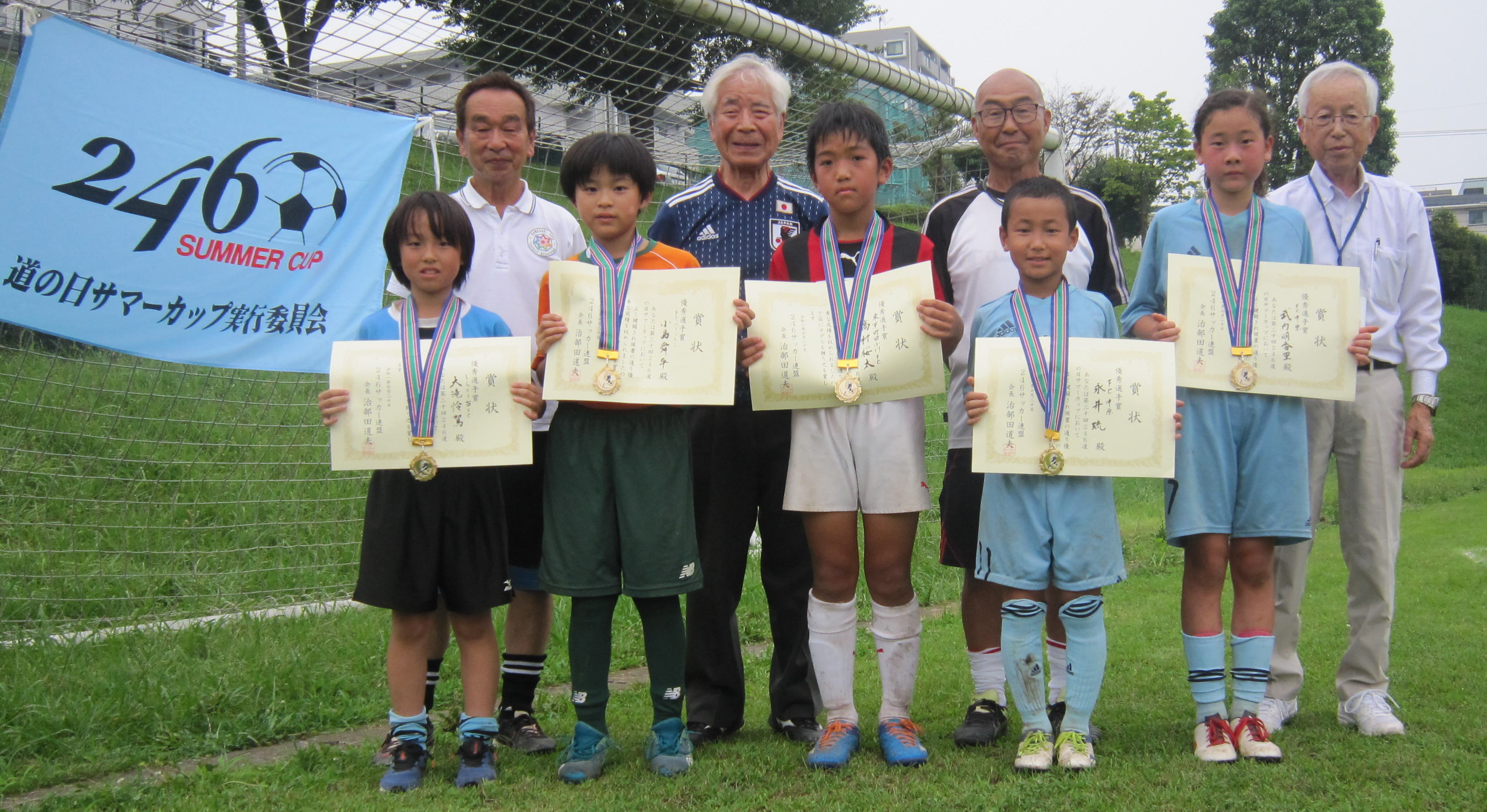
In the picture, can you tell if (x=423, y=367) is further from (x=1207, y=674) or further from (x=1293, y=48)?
(x=1293, y=48)

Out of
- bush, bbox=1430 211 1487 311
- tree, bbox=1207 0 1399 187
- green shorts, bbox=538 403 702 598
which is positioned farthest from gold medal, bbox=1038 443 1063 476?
tree, bbox=1207 0 1399 187

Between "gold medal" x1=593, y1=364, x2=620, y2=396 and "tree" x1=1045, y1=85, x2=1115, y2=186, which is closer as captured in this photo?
"gold medal" x1=593, y1=364, x2=620, y2=396

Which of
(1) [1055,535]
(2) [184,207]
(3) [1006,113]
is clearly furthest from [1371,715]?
(2) [184,207]

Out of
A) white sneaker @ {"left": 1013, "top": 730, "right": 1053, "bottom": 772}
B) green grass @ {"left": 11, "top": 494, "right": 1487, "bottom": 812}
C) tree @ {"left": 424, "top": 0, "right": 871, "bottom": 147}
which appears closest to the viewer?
green grass @ {"left": 11, "top": 494, "right": 1487, "bottom": 812}

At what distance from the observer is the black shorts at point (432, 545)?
2906 mm

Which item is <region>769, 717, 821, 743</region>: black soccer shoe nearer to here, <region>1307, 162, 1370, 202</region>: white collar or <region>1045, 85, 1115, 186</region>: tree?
<region>1307, 162, 1370, 202</region>: white collar

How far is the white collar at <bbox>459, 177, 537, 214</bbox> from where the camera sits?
344 cm

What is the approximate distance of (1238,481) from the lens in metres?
3.03

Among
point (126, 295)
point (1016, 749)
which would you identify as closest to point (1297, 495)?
point (1016, 749)

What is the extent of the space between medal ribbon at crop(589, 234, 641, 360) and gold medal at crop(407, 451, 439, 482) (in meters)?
0.54

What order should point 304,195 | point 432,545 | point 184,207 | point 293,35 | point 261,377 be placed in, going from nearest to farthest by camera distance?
point 432,545 → point 184,207 → point 304,195 → point 293,35 → point 261,377

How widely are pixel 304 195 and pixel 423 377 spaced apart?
1.87 m

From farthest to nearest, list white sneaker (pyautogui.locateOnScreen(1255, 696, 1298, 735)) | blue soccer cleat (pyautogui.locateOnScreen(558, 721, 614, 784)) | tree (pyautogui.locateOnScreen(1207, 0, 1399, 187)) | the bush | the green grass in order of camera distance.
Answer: tree (pyautogui.locateOnScreen(1207, 0, 1399, 187)) < the bush < white sneaker (pyautogui.locateOnScreen(1255, 696, 1298, 735)) < blue soccer cleat (pyautogui.locateOnScreen(558, 721, 614, 784)) < the green grass

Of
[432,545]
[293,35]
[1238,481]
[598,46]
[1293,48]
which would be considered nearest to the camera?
[432,545]
